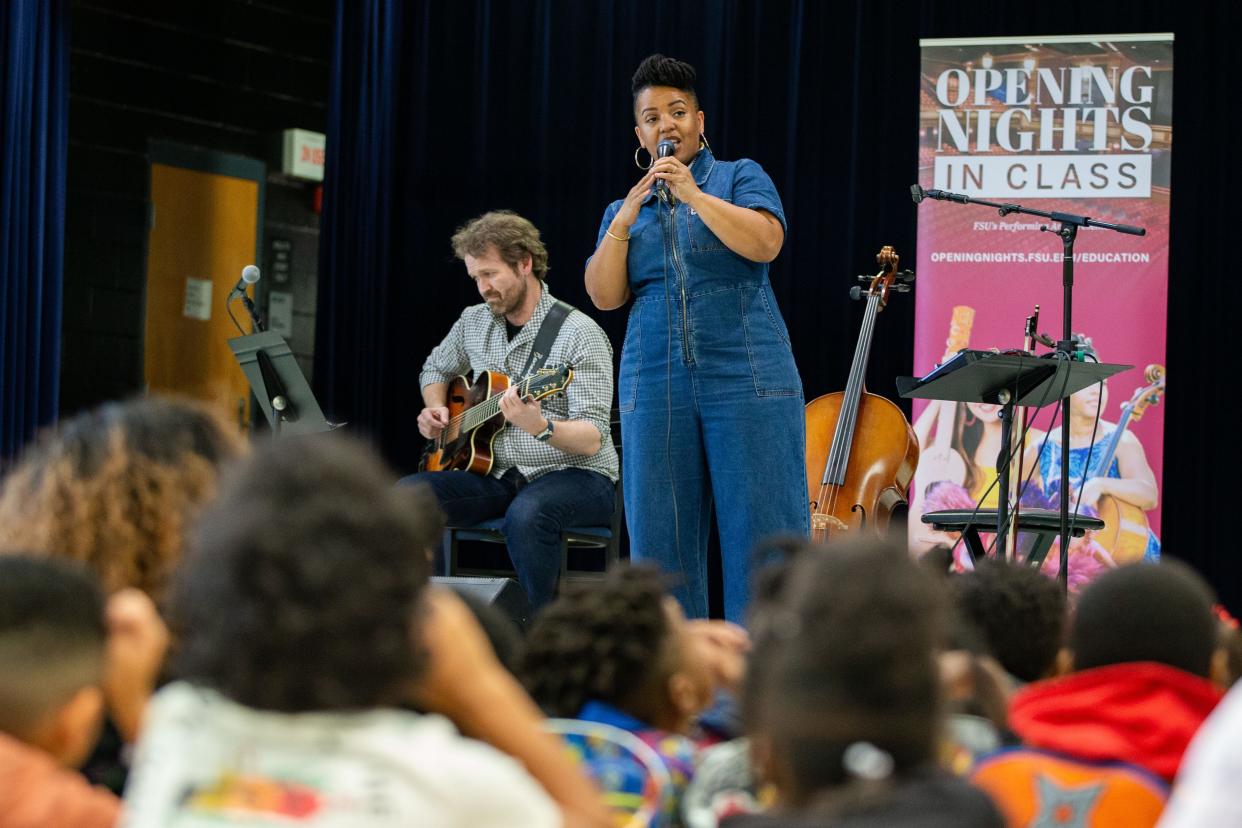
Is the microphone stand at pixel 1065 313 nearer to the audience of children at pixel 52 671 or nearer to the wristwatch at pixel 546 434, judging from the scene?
the wristwatch at pixel 546 434

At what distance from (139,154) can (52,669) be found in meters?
4.84

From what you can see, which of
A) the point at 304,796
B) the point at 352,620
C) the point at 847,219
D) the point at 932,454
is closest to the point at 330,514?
the point at 352,620

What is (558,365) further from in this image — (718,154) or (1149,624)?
(1149,624)

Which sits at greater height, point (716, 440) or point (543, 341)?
point (543, 341)

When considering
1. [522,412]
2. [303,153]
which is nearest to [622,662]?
[522,412]

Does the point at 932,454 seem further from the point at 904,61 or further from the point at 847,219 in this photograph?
the point at 904,61

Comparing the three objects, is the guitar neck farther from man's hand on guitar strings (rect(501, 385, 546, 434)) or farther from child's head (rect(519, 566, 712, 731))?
child's head (rect(519, 566, 712, 731))

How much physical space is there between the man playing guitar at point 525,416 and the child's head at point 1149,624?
264cm

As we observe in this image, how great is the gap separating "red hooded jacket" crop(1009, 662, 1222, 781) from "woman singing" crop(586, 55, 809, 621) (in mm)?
1587

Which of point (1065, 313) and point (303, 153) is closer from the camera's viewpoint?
point (1065, 313)

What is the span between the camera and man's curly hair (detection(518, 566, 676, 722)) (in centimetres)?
140

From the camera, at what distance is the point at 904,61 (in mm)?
5539

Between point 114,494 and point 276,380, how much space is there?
271cm

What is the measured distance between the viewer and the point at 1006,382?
354cm
